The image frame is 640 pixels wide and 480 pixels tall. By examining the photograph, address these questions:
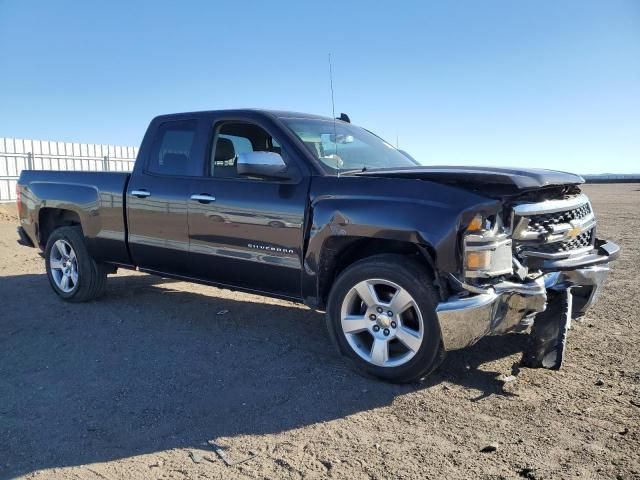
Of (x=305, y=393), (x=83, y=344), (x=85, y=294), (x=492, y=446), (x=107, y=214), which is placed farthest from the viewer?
(x=85, y=294)

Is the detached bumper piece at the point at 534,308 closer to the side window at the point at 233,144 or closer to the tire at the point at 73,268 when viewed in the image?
the side window at the point at 233,144

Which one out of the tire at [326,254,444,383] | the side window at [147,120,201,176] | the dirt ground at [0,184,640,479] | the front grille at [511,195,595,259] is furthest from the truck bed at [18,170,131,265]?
the front grille at [511,195,595,259]

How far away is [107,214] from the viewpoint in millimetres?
5355

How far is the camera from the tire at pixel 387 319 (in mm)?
3408

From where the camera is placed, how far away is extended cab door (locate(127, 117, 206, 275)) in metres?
4.75

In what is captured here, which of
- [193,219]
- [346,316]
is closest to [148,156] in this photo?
[193,219]

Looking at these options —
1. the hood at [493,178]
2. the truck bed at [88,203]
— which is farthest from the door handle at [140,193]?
the hood at [493,178]

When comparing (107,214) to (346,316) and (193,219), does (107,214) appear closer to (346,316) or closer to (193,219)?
(193,219)

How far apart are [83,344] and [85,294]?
4.63 feet

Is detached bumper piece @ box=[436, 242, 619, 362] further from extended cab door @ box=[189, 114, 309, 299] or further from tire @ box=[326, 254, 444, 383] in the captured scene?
extended cab door @ box=[189, 114, 309, 299]

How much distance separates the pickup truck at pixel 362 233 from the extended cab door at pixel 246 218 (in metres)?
0.01

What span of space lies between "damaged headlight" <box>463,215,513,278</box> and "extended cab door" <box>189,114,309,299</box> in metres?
1.28

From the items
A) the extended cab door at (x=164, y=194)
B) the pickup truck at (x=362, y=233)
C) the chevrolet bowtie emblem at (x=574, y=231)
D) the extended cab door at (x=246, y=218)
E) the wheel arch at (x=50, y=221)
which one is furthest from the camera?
the wheel arch at (x=50, y=221)

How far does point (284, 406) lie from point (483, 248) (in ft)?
5.20
